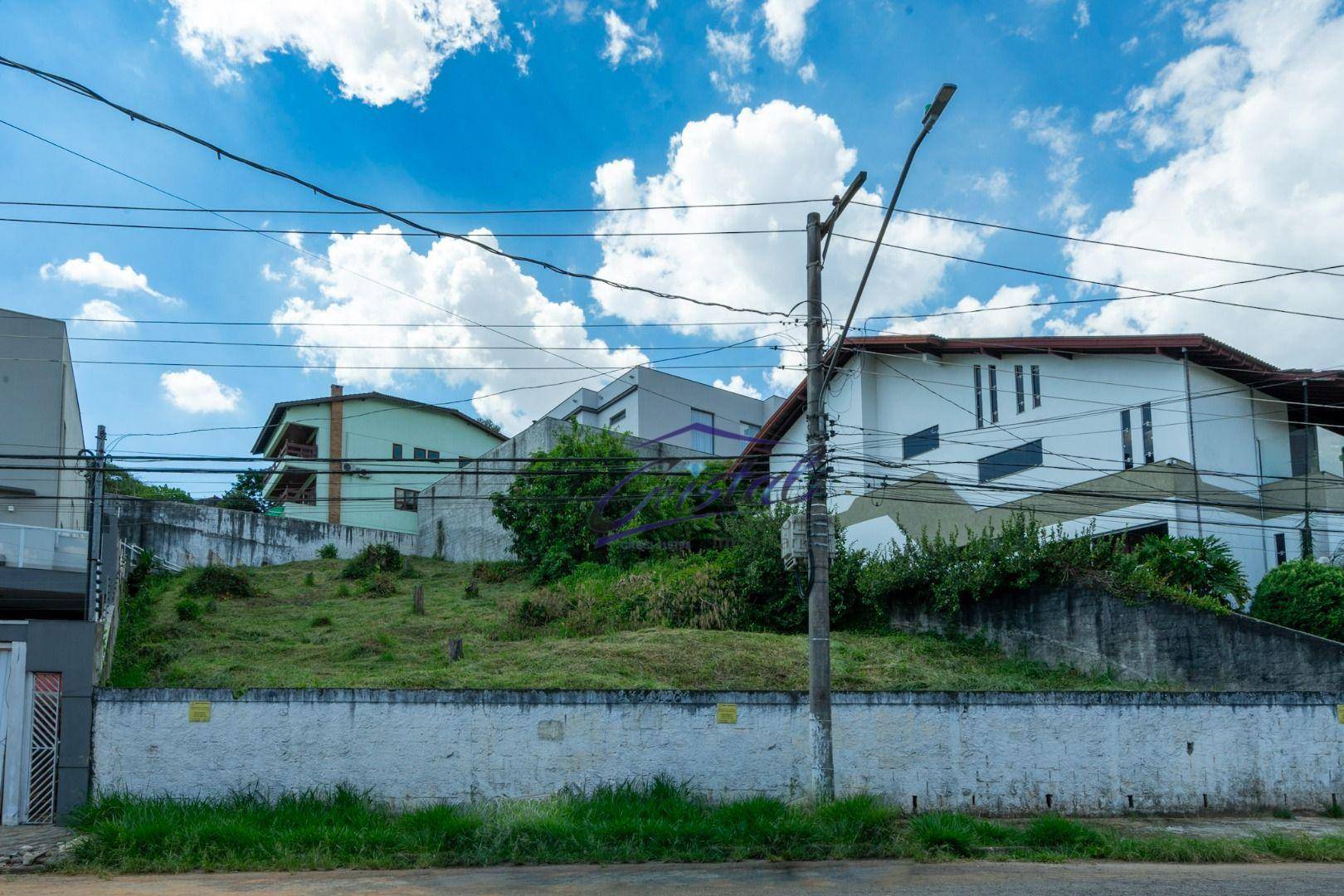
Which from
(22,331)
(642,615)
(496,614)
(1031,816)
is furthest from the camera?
(22,331)

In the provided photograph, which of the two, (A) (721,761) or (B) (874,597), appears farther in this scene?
(B) (874,597)

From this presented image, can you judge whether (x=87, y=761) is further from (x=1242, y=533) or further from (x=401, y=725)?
(x=1242, y=533)

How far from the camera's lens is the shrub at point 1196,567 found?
65.4ft

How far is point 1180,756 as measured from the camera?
46.7 ft

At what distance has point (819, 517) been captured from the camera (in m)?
12.8

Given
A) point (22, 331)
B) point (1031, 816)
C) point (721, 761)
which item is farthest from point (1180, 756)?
point (22, 331)

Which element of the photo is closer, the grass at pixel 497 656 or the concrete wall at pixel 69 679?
the concrete wall at pixel 69 679

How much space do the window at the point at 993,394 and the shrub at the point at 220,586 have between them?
1931cm

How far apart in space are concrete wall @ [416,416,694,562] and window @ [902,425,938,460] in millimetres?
10437

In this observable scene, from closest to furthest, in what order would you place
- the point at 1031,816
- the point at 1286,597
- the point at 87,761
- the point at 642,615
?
the point at 87,761 → the point at 1031,816 → the point at 1286,597 → the point at 642,615

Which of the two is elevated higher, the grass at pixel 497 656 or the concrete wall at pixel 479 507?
the concrete wall at pixel 479 507

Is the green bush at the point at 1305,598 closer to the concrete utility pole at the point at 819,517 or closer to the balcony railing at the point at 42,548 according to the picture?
the concrete utility pole at the point at 819,517

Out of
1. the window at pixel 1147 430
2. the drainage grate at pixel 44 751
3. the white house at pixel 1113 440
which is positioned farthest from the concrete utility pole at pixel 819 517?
the window at pixel 1147 430

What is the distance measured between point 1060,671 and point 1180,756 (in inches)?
201
